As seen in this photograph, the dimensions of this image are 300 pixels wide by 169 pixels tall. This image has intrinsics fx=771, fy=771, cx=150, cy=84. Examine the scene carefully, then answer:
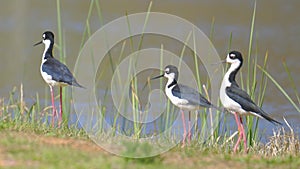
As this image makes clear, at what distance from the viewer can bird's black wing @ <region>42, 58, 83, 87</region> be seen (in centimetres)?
802

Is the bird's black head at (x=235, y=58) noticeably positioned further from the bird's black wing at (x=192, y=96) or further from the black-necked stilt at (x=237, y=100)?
the bird's black wing at (x=192, y=96)

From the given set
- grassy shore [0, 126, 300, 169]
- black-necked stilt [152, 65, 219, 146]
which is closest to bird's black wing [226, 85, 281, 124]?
black-necked stilt [152, 65, 219, 146]

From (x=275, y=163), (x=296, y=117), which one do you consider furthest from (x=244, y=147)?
(x=296, y=117)

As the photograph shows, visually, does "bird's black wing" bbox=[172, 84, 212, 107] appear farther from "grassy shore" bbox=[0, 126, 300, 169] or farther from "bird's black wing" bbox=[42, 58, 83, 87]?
"bird's black wing" bbox=[42, 58, 83, 87]

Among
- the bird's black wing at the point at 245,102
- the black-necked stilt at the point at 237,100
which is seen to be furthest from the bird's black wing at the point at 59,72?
the bird's black wing at the point at 245,102

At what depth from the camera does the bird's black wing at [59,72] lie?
8.02 meters

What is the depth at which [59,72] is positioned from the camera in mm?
8078

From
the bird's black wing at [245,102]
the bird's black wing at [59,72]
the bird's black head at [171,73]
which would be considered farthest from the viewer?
the bird's black wing at [59,72]

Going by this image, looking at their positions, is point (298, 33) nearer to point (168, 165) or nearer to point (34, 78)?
point (34, 78)

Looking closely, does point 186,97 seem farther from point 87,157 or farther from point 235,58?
point 87,157

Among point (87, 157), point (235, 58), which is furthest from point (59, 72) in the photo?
point (87, 157)

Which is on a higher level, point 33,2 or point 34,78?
point 33,2

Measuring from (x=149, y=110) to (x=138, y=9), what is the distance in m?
6.12

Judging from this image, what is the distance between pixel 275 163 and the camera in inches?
243
